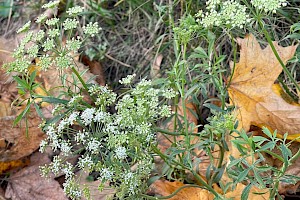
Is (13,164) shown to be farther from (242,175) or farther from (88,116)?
(242,175)

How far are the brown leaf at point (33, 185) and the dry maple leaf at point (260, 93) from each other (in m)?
1.00

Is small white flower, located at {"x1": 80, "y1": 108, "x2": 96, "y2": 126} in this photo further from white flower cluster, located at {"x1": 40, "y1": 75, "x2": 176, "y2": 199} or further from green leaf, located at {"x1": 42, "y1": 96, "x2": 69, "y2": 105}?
green leaf, located at {"x1": 42, "y1": 96, "x2": 69, "y2": 105}

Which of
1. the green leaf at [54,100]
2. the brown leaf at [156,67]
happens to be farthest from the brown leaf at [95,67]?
the green leaf at [54,100]

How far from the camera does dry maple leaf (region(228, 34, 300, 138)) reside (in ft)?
7.02

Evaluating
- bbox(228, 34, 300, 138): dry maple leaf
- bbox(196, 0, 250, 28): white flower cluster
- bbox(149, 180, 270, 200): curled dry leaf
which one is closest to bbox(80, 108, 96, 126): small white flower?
bbox(196, 0, 250, 28): white flower cluster

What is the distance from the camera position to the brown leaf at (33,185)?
8.46 ft

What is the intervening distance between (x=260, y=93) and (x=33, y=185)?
4.20 feet

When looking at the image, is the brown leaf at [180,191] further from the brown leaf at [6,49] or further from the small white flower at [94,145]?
the brown leaf at [6,49]

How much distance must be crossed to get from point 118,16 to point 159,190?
4.42 feet

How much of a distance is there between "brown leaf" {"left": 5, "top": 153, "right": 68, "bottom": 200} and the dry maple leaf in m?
1.00

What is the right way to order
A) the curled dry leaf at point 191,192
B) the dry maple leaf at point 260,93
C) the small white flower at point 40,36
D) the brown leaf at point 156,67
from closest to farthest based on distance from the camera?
the small white flower at point 40,36
the curled dry leaf at point 191,192
the dry maple leaf at point 260,93
the brown leaf at point 156,67

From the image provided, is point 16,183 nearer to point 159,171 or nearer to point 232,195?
point 159,171

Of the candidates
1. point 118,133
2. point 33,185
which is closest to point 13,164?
point 33,185

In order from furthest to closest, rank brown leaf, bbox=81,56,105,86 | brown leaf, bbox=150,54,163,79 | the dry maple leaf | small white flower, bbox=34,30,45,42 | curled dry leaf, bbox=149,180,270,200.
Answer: brown leaf, bbox=81,56,105,86 → brown leaf, bbox=150,54,163,79 → the dry maple leaf → curled dry leaf, bbox=149,180,270,200 → small white flower, bbox=34,30,45,42
